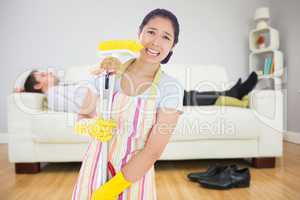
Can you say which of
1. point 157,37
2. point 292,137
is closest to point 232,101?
point 292,137

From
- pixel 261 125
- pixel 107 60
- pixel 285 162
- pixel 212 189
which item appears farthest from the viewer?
pixel 285 162

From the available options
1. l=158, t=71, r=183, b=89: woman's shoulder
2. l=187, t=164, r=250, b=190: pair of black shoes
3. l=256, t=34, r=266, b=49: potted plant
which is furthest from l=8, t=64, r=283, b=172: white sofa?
l=256, t=34, r=266, b=49: potted plant

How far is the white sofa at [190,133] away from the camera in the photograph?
5.80ft

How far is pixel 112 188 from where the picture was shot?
0.52m

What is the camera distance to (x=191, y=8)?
10.5 feet

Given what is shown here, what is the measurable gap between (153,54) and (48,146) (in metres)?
1.50

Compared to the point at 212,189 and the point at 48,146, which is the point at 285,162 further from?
the point at 48,146

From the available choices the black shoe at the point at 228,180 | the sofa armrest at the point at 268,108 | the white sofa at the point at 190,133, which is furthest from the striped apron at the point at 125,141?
the sofa armrest at the point at 268,108

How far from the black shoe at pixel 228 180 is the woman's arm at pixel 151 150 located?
3.38 feet

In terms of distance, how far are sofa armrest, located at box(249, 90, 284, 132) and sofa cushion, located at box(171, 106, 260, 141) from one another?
0.20 ft

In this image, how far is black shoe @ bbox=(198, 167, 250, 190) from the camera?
1.46m

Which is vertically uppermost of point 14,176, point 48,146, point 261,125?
point 261,125

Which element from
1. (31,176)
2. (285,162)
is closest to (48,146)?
(31,176)

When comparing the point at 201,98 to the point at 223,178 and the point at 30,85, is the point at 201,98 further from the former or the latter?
the point at 30,85
